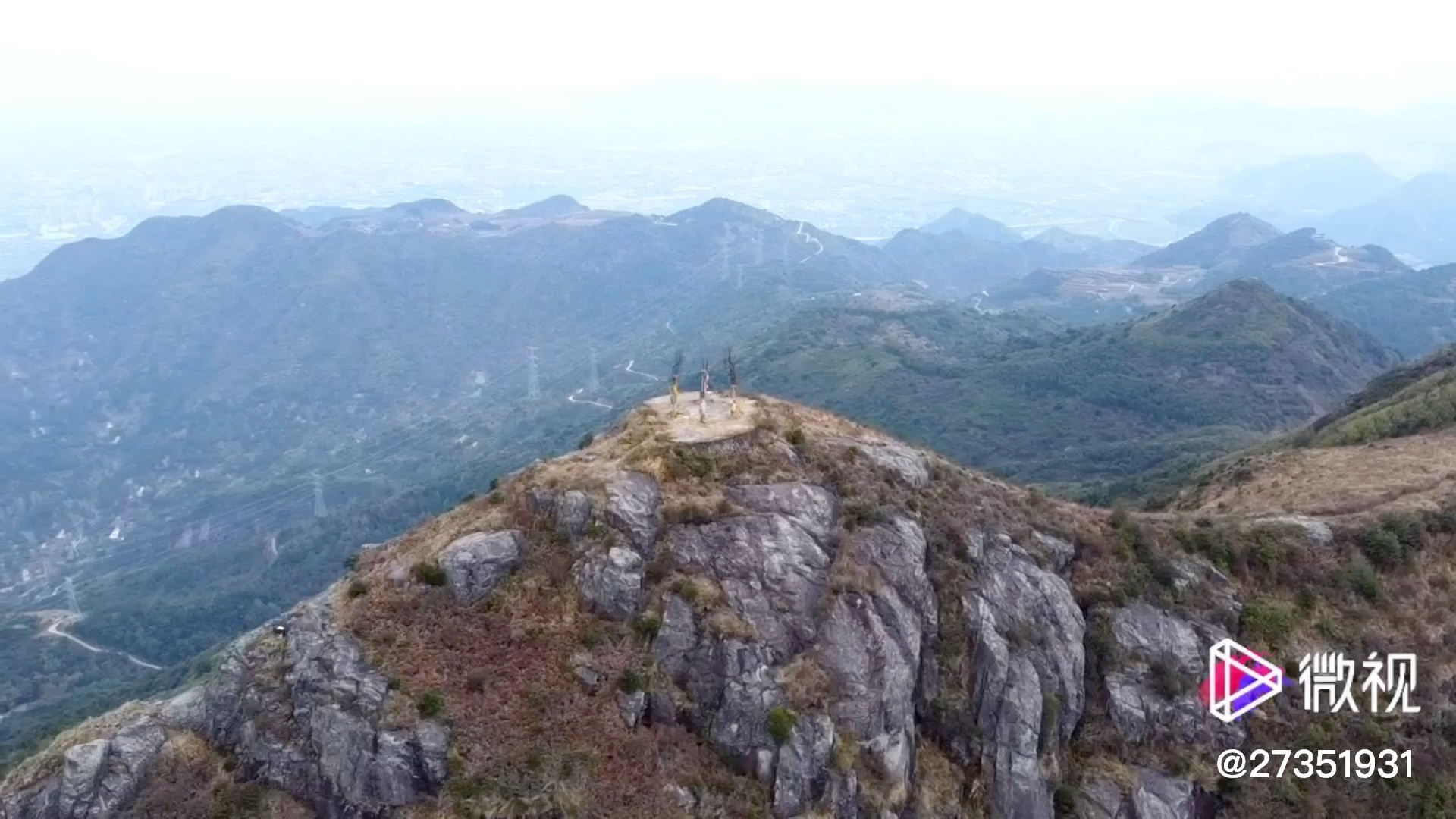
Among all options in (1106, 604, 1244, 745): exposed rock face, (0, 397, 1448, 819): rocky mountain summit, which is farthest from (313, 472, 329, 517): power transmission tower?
(1106, 604, 1244, 745): exposed rock face

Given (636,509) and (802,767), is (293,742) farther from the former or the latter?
(802,767)

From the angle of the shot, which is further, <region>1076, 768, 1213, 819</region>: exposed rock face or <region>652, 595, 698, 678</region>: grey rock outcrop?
<region>1076, 768, 1213, 819</region>: exposed rock face

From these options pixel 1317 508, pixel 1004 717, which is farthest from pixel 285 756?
pixel 1317 508

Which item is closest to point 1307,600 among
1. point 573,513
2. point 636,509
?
point 636,509

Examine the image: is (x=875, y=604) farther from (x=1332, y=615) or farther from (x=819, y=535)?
(x=1332, y=615)

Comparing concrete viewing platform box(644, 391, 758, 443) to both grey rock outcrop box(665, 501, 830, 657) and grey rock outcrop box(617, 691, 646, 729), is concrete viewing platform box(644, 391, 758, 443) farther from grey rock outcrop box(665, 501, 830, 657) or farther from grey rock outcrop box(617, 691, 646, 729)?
grey rock outcrop box(617, 691, 646, 729)

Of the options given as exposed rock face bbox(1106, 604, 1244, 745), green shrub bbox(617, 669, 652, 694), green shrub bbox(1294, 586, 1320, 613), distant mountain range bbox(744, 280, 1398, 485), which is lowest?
distant mountain range bbox(744, 280, 1398, 485)

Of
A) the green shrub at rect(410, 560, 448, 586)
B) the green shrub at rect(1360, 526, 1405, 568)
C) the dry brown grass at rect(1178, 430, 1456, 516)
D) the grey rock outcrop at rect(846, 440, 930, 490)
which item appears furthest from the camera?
the dry brown grass at rect(1178, 430, 1456, 516)
